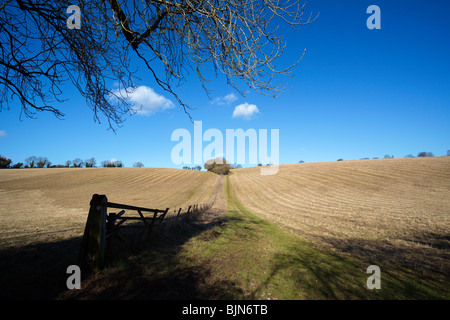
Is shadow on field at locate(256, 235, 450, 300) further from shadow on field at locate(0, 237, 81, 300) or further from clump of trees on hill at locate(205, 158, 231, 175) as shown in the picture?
clump of trees on hill at locate(205, 158, 231, 175)

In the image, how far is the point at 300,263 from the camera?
19.6 feet

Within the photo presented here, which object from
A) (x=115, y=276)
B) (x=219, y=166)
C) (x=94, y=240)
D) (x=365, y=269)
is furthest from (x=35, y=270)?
(x=219, y=166)

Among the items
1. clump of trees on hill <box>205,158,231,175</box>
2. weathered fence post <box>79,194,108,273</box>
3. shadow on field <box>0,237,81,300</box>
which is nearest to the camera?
shadow on field <box>0,237,81,300</box>

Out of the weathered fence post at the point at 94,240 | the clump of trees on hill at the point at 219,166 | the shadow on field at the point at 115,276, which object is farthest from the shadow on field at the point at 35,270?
the clump of trees on hill at the point at 219,166

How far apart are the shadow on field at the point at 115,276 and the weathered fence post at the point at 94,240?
280 millimetres

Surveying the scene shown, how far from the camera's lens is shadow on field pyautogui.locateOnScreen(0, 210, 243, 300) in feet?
12.0

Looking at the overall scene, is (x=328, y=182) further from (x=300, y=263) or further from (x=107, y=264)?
(x=107, y=264)

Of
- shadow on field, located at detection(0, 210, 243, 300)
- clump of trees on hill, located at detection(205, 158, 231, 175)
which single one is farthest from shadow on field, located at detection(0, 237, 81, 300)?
clump of trees on hill, located at detection(205, 158, 231, 175)

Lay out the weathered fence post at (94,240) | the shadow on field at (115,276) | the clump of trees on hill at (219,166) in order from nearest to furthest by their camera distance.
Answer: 1. the shadow on field at (115,276)
2. the weathered fence post at (94,240)
3. the clump of trees on hill at (219,166)

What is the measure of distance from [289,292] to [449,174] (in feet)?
119

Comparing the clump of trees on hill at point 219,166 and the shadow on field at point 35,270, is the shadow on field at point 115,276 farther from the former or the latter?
the clump of trees on hill at point 219,166

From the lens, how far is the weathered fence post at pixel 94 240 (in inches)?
169

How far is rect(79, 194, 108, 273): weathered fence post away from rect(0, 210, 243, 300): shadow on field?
0.28 meters
